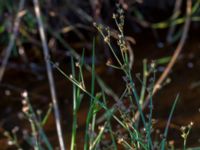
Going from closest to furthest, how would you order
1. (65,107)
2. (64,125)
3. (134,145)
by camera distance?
(134,145), (64,125), (65,107)

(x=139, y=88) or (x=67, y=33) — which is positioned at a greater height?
(x=67, y=33)

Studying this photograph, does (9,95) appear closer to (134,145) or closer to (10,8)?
(10,8)

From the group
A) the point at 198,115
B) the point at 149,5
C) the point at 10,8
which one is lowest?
the point at 198,115

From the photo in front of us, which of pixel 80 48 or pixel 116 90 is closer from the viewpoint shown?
pixel 116 90

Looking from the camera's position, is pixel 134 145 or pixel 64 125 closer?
pixel 134 145

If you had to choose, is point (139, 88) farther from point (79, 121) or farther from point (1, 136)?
point (1, 136)

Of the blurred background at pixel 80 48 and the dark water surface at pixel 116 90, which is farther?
the blurred background at pixel 80 48

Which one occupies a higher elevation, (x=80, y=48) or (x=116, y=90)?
(x=80, y=48)

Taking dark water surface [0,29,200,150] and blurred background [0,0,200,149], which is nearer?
dark water surface [0,29,200,150]

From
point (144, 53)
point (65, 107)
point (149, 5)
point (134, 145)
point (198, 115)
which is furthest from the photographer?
point (149, 5)

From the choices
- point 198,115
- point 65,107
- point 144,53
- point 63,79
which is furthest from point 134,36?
point 198,115
